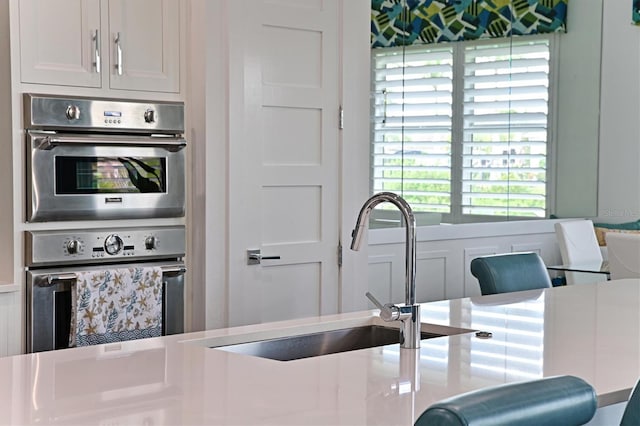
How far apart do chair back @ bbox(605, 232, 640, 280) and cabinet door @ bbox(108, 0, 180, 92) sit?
266cm

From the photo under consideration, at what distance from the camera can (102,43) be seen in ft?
11.7

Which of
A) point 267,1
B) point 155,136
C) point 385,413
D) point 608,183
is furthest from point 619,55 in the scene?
point 385,413

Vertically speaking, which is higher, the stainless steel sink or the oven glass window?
the oven glass window

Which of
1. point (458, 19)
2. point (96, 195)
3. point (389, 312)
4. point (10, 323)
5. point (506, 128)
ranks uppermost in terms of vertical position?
point (458, 19)

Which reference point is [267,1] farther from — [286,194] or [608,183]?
[608,183]

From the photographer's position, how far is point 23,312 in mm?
3445

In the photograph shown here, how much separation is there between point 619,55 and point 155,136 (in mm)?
4457

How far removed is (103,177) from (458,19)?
10.3 feet

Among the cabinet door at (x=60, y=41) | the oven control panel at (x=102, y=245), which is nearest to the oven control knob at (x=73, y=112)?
the cabinet door at (x=60, y=41)

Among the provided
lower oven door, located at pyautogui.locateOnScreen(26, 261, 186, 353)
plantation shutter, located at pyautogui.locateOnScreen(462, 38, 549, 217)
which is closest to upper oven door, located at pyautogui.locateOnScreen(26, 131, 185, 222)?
lower oven door, located at pyautogui.locateOnScreen(26, 261, 186, 353)

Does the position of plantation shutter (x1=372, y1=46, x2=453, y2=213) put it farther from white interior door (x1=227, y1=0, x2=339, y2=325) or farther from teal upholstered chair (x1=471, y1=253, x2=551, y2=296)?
teal upholstered chair (x1=471, y1=253, x2=551, y2=296)

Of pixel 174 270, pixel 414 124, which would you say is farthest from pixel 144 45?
pixel 414 124

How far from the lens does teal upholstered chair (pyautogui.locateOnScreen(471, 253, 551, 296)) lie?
3225 millimetres

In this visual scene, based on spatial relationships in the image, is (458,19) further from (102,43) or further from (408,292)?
(408,292)
